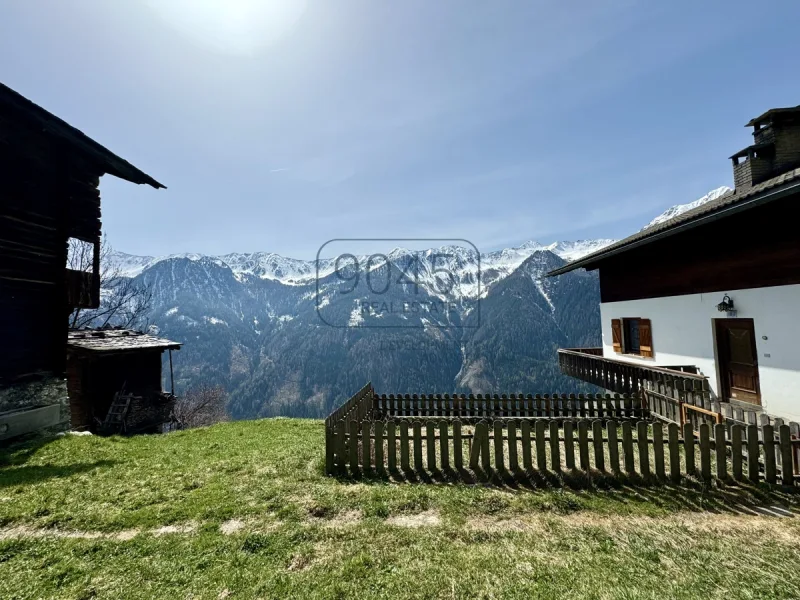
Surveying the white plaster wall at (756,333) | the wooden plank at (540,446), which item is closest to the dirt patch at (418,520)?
the wooden plank at (540,446)

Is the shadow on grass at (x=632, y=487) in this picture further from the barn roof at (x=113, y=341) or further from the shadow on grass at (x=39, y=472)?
the barn roof at (x=113, y=341)

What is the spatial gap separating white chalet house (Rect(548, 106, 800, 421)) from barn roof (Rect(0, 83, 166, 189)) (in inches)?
742

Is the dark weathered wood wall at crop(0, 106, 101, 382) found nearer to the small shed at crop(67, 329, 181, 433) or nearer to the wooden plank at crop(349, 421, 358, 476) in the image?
the small shed at crop(67, 329, 181, 433)

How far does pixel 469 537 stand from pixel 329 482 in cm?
324

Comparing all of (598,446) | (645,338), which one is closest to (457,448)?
(598,446)

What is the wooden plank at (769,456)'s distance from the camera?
686cm

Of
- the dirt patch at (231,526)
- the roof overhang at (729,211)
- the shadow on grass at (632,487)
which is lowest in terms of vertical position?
the shadow on grass at (632,487)

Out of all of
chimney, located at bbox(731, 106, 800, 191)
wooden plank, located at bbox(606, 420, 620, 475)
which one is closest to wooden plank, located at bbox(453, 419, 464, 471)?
wooden plank, located at bbox(606, 420, 620, 475)

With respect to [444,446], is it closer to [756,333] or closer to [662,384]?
[662,384]

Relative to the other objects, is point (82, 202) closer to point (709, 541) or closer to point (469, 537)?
point (469, 537)

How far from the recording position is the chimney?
15.2m

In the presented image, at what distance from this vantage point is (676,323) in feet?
47.6

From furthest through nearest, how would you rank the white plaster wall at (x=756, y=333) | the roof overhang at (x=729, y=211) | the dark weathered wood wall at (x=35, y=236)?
the dark weathered wood wall at (x=35, y=236)
the white plaster wall at (x=756, y=333)
the roof overhang at (x=729, y=211)

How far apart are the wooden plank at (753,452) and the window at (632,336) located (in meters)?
10.2
